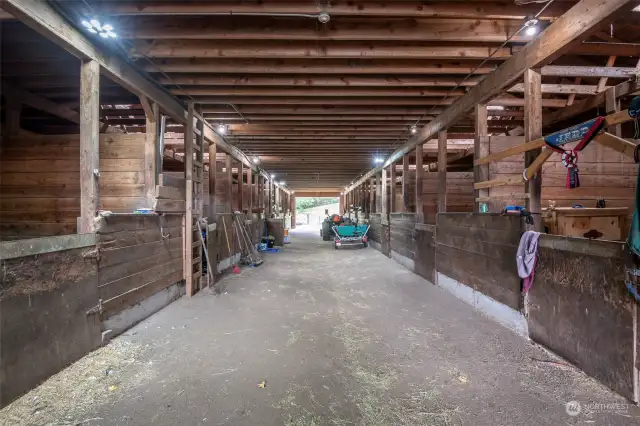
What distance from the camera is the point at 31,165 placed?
400cm

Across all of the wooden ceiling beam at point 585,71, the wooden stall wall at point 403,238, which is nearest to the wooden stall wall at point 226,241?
the wooden stall wall at point 403,238

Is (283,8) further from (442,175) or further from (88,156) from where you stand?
(442,175)

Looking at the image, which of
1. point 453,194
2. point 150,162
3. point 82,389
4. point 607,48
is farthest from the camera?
point 453,194

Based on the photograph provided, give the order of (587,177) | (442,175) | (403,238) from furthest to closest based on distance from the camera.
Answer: (403,238) < (442,175) < (587,177)

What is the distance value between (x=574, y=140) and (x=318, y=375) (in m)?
2.91

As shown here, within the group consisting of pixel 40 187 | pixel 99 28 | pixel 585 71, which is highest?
pixel 585 71

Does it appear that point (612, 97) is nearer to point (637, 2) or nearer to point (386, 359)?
point (637, 2)

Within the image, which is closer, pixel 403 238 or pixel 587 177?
pixel 587 177

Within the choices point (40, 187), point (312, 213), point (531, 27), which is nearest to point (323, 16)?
point (531, 27)

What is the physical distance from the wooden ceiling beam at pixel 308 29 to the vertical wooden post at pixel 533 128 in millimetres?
495

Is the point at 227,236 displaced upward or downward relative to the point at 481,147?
downward

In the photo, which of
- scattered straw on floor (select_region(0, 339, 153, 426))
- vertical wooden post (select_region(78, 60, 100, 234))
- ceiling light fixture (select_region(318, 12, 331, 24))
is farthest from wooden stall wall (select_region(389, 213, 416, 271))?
vertical wooden post (select_region(78, 60, 100, 234))

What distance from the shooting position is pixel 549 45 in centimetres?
306

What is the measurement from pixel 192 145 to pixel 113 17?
2294 mm
